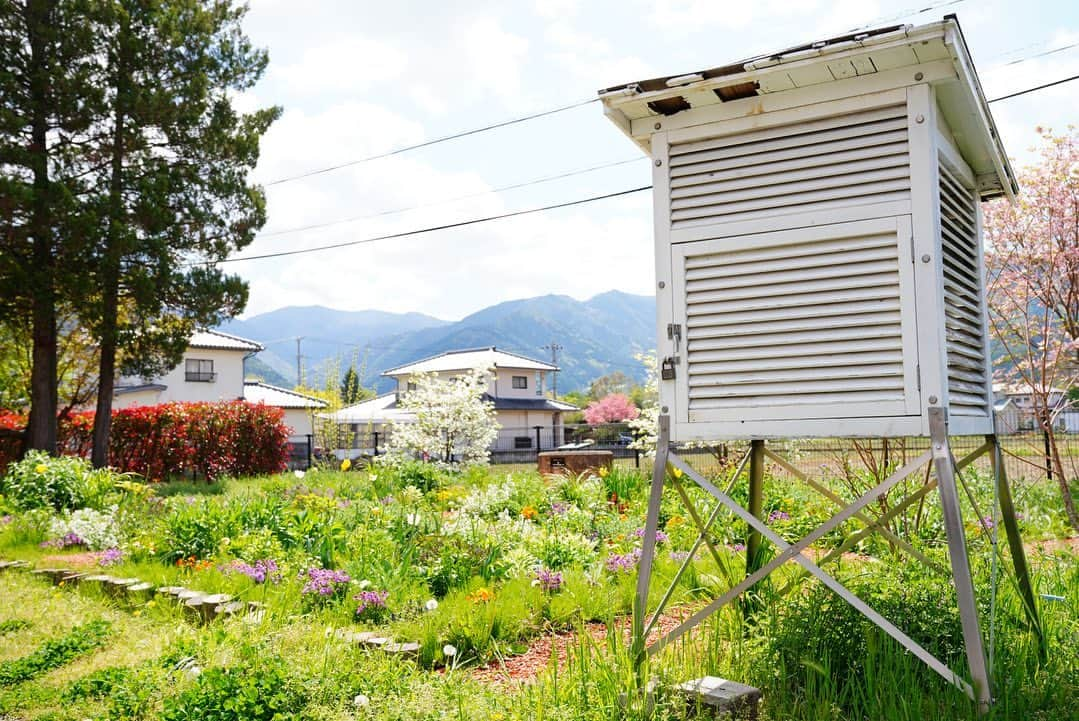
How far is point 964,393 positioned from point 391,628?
3.29m

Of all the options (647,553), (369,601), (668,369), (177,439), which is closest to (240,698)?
(369,601)

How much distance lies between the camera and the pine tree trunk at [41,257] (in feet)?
46.4

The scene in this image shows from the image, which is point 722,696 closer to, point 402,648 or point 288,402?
point 402,648

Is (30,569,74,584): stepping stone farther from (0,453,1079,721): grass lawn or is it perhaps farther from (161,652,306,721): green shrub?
(161,652,306,721): green shrub

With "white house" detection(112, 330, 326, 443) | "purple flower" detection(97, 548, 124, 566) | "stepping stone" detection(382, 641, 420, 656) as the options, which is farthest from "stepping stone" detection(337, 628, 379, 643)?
"white house" detection(112, 330, 326, 443)

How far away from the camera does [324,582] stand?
524 centimetres

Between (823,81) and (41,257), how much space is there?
1478cm

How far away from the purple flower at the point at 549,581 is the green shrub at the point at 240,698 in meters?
2.20

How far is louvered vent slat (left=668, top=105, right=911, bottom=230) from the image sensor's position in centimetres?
353

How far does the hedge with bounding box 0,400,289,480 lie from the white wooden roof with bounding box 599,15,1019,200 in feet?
50.2

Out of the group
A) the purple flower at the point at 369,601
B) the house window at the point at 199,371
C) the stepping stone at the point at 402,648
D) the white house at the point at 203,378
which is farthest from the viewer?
the house window at the point at 199,371

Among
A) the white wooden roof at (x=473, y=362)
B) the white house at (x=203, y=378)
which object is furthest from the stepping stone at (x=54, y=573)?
the white wooden roof at (x=473, y=362)

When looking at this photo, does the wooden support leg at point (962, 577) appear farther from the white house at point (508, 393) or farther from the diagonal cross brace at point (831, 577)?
the white house at point (508, 393)

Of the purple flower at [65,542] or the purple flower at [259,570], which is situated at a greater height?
the purple flower at [259,570]
